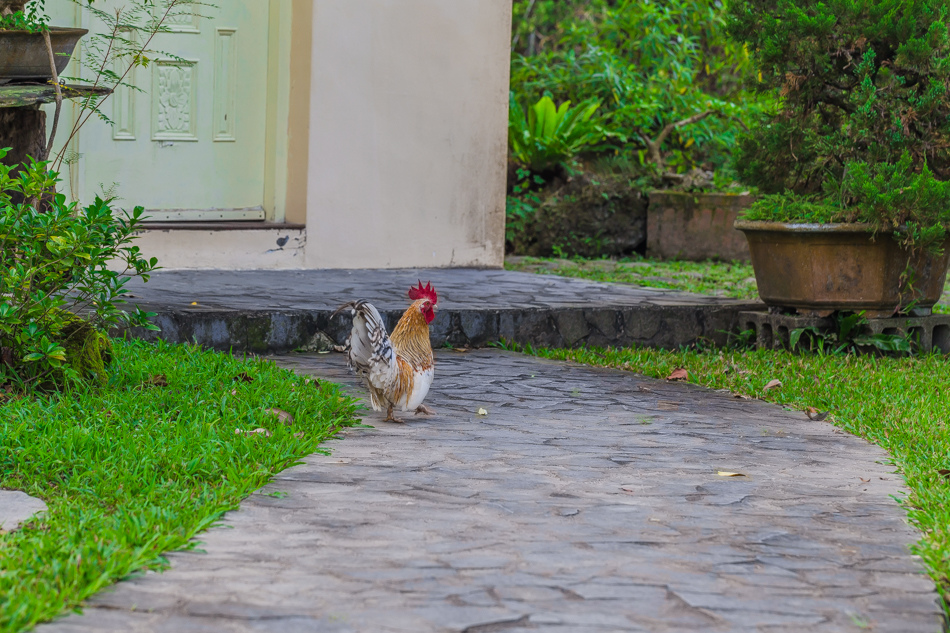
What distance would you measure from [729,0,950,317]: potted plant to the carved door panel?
339 cm

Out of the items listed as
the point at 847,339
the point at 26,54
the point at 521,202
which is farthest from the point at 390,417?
the point at 521,202

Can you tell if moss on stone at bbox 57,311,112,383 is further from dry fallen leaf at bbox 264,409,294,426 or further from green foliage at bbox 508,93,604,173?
green foliage at bbox 508,93,604,173

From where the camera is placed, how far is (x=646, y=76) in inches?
477

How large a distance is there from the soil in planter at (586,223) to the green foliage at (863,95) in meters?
4.07

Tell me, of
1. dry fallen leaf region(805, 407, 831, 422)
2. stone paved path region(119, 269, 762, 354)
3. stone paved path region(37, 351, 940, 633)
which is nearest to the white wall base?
stone paved path region(119, 269, 762, 354)

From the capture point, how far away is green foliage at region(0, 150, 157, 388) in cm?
401

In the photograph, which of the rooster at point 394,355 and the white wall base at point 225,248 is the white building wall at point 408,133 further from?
the rooster at point 394,355

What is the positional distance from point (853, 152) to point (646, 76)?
640cm

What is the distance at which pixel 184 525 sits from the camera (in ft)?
9.21

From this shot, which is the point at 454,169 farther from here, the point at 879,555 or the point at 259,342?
the point at 879,555

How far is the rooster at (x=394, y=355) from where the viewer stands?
3.96m

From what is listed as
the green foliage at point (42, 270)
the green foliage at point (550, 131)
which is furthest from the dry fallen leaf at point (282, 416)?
the green foliage at point (550, 131)

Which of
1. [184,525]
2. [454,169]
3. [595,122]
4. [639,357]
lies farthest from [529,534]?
[595,122]

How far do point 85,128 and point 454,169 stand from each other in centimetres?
262
